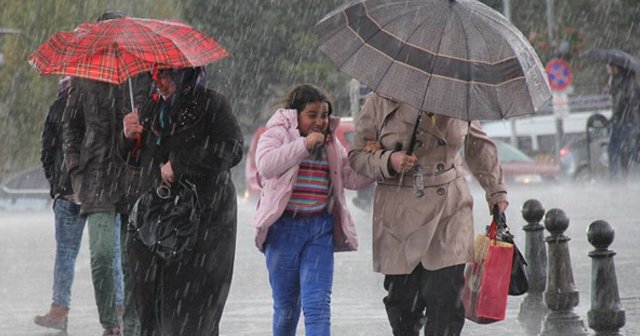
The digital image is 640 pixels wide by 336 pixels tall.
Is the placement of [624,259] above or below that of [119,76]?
below

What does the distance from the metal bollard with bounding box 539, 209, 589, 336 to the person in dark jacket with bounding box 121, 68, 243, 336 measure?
3110mm

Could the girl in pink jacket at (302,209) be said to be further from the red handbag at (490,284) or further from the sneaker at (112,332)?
the sneaker at (112,332)

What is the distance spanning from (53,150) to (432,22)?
12.5 ft

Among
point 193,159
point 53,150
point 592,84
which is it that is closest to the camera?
point 193,159

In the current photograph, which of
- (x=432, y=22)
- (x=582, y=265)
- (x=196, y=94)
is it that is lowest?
(x=582, y=265)

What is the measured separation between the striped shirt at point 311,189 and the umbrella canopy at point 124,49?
1004mm

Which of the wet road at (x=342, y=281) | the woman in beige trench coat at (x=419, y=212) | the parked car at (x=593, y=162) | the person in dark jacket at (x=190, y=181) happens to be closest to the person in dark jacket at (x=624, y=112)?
the wet road at (x=342, y=281)

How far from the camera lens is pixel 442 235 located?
734cm

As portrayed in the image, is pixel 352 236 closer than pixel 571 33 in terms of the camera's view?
Yes

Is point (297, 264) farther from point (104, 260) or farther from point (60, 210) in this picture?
point (60, 210)

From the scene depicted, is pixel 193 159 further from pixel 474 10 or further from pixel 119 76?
pixel 474 10

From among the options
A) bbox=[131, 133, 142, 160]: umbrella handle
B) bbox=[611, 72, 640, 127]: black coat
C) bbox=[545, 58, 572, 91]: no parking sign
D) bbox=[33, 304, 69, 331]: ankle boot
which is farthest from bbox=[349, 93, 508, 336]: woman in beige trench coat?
bbox=[545, 58, 572, 91]: no parking sign

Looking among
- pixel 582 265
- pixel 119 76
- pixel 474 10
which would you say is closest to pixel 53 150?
pixel 119 76

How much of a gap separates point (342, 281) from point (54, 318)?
3.36m
